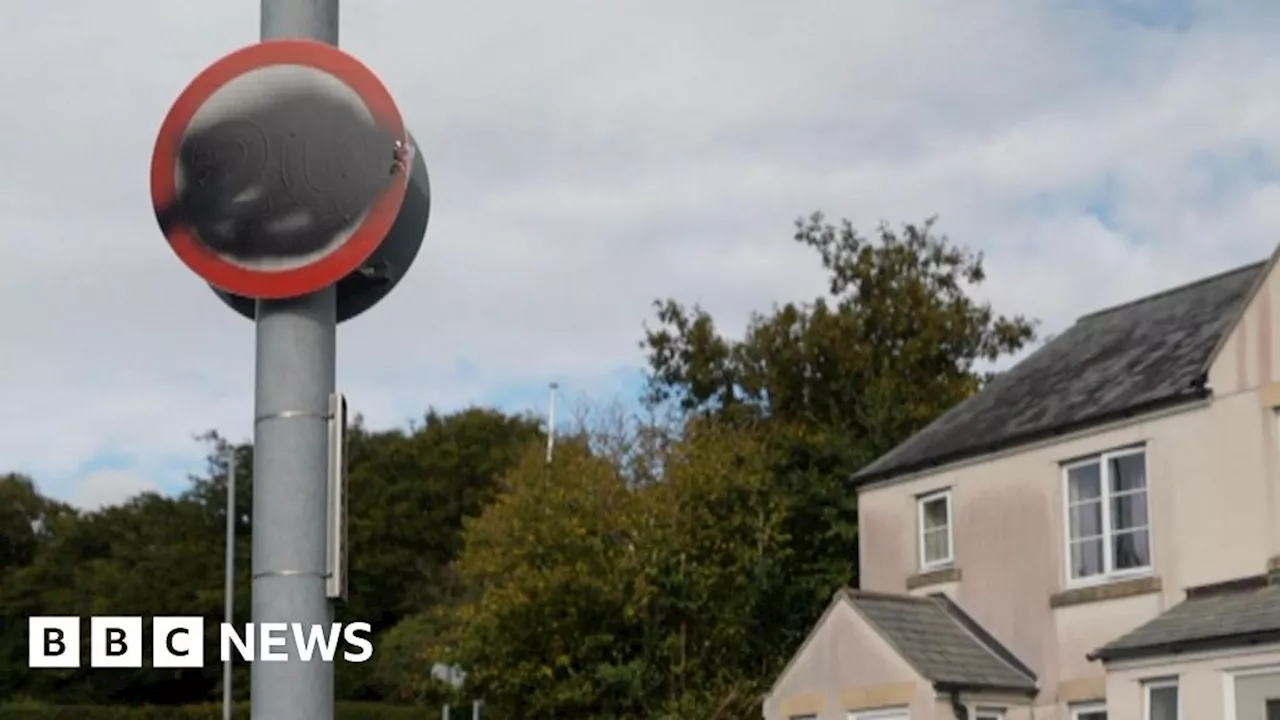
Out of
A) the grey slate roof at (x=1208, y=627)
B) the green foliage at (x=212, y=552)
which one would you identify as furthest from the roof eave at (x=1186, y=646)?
the green foliage at (x=212, y=552)

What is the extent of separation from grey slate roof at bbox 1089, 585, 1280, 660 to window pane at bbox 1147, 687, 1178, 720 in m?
0.50

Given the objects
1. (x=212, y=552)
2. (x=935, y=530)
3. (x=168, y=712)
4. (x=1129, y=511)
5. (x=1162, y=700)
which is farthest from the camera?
(x=212, y=552)

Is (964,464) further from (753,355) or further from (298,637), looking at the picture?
(298,637)

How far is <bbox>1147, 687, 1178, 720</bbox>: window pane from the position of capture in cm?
2483

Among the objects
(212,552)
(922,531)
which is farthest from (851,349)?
(212,552)

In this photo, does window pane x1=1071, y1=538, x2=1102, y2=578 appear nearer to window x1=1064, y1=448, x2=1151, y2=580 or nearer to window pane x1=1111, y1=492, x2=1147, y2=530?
window x1=1064, y1=448, x2=1151, y2=580

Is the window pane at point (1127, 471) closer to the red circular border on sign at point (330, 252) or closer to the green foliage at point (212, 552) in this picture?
the red circular border on sign at point (330, 252)

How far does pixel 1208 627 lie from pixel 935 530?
7499 mm

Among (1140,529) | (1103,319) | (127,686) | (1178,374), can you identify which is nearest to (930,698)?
(1140,529)

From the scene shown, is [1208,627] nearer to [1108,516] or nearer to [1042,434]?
[1108,516]

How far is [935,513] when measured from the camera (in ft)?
104

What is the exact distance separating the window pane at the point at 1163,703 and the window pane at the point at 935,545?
21.5 feet

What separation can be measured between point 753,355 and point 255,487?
4743 cm

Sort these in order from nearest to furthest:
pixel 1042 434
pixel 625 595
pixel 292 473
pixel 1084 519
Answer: pixel 292 473
pixel 1084 519
pixel 1042 434
pixel 625 595
